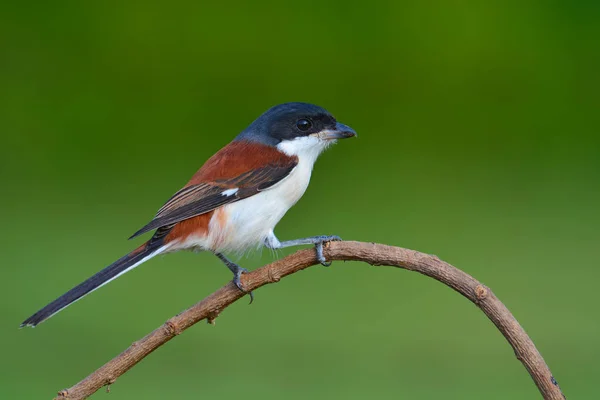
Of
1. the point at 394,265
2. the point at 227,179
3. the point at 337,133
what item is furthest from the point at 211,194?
the point at 394,265

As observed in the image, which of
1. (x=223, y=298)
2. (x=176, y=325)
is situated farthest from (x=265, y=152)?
(x=176, y=325)

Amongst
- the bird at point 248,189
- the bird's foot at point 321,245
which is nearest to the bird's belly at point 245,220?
the bird at point 248,189

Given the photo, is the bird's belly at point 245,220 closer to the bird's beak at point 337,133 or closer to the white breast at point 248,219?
the white breast at point 248,219

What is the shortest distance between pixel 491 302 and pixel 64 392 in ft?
2.04

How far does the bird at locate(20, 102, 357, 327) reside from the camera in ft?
5.07

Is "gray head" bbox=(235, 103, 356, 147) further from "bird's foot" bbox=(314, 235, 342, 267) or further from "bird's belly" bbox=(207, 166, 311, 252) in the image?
"bird's foot" bbox=(314, 235, 342, 267)

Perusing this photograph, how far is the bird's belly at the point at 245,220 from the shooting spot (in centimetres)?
160

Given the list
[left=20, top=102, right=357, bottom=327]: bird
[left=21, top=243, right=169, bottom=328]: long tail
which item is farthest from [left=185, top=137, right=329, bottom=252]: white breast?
[left=21, top=243, right=169, bottom=328]: long tail

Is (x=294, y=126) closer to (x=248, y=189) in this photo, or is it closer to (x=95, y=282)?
(x=248, y=189)

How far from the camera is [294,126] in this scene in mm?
1664

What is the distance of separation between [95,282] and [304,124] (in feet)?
1.86

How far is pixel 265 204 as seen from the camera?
63.3 inches

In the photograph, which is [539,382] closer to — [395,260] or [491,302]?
[491,302]

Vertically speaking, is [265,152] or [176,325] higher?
[265,152]
